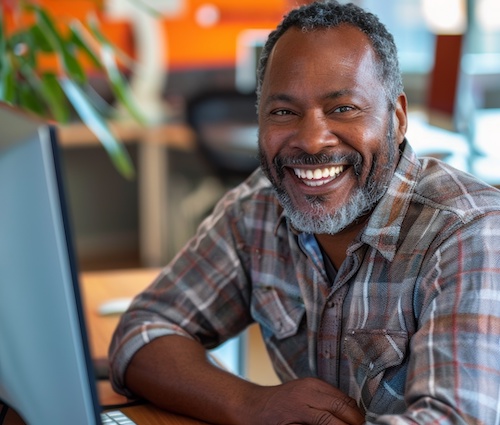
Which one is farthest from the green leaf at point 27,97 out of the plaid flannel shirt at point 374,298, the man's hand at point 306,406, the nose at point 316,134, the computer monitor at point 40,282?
the computer monitor at point 40,282

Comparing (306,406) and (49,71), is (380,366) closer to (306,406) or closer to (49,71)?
(306,406)

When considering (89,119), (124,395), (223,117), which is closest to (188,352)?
(124,395)

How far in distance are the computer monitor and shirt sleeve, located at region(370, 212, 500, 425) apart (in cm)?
40

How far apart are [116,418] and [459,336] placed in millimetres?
515

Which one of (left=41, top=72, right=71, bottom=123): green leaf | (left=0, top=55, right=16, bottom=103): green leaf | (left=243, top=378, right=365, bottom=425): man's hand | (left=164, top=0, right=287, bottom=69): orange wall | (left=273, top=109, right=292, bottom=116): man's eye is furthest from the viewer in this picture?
(left=164, top=0, right=287, bottom=69): orange wall

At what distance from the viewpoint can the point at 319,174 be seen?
1.29 metres

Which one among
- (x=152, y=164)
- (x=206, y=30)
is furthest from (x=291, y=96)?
(x=206, y=30)

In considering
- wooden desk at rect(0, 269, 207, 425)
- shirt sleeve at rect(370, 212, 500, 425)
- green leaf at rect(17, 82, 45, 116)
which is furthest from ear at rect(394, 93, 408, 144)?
green leaf at rect(17, 82, 45, 116)

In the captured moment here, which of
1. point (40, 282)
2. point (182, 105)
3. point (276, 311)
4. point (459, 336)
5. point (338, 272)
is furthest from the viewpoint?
point (182, 105)

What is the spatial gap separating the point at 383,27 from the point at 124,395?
0.68 metres

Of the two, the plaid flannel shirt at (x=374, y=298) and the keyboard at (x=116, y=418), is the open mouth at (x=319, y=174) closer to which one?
the plaid flannel shirt at (x=374, y=298)

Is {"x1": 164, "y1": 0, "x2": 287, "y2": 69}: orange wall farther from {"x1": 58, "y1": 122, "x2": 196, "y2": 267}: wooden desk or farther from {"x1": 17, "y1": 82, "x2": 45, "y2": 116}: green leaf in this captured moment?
{"x1": 17, "y1": 82, "x2": 45, "y2": 116}: green leaf

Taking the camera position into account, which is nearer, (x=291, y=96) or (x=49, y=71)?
(x=291, y=96)

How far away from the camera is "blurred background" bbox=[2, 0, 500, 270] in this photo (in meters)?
4.54
